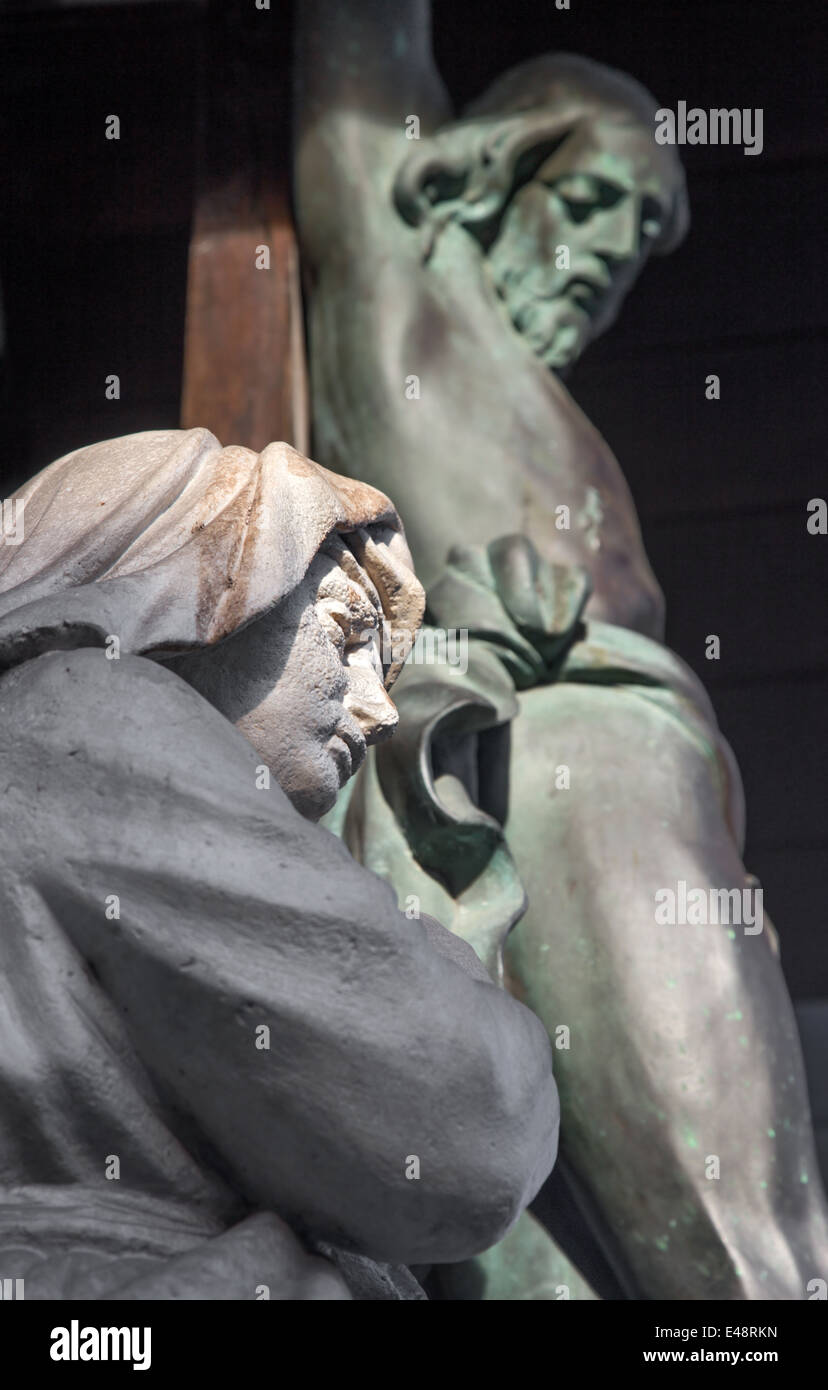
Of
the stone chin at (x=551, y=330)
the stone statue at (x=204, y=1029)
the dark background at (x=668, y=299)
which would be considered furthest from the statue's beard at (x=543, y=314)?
the stone statue at (x=204, y=1029)

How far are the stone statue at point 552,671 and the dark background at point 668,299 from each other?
273 mm

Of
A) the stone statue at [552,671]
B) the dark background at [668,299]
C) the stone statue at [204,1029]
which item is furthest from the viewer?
the dark background at [668,299]

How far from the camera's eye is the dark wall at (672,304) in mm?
3066

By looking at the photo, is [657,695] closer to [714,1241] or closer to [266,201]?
[714,1241]

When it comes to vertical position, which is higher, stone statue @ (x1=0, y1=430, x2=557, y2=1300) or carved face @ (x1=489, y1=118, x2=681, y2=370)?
carved face @ (x1=489, y1=118, x2=681, y2=370)

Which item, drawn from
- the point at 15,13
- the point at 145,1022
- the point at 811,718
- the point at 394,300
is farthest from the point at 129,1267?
the point at 811,718

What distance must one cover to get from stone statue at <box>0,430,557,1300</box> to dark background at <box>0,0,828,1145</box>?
1824 millimetres

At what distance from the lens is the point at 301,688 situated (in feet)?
4.57

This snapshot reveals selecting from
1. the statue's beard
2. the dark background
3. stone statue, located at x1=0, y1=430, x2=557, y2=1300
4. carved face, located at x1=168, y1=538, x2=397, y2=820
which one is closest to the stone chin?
the statue's beard

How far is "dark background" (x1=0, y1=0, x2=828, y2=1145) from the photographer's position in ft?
10.0

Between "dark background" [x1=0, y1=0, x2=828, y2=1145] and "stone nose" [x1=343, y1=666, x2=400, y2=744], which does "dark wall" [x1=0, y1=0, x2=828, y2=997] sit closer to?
"dark background" [x1=0, y1=0, x2=828, y2=1145]

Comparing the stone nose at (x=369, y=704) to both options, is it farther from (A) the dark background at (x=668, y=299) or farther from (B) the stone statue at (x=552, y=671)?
(A) the dark background at (x=668, y=299)

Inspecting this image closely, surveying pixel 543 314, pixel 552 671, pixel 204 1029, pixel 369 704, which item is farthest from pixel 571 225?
pixel 204 1029

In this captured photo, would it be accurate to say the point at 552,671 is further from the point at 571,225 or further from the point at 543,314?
the point at 571,225
